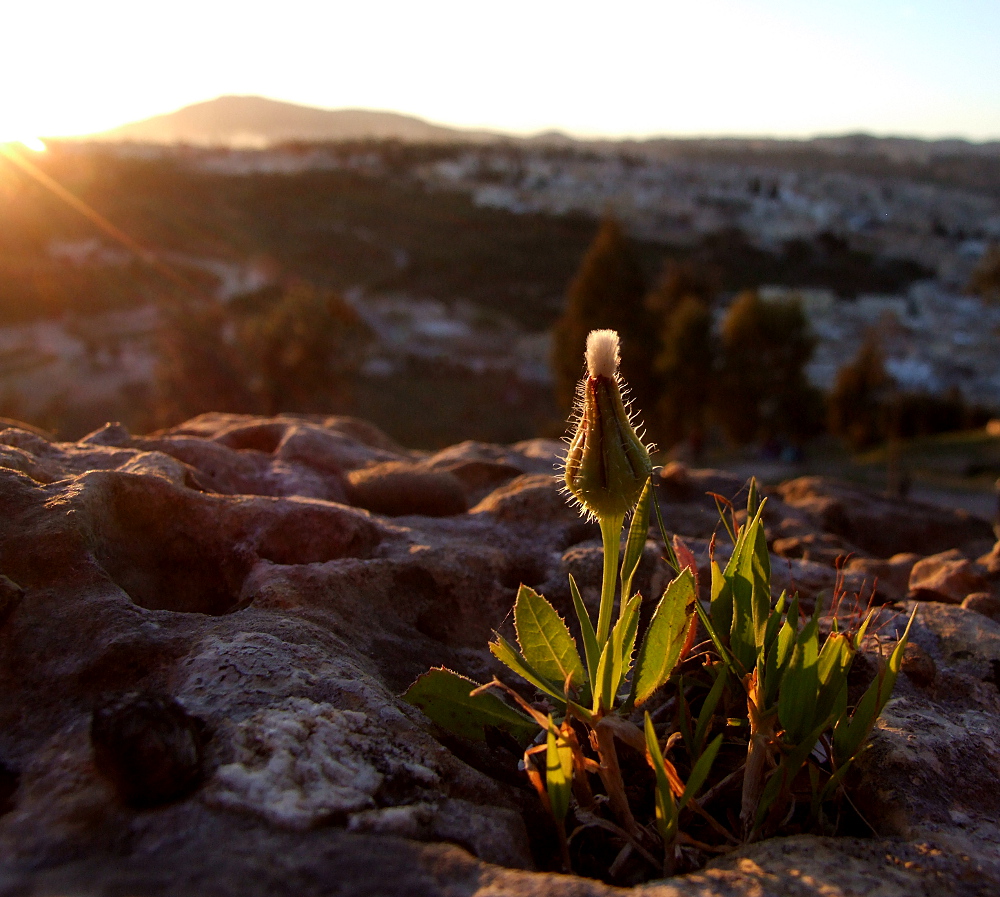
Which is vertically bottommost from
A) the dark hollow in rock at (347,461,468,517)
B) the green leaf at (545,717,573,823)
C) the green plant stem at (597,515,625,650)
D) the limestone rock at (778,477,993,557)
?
the limestone rock at (778,477,993,557)

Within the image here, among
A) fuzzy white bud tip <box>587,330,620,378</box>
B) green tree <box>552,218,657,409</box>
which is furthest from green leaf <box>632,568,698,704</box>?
green tree <box>552,218,657,409</box>

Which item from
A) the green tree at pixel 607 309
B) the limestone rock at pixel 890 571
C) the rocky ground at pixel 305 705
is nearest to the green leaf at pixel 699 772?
the rocky ground at pixel 305 705

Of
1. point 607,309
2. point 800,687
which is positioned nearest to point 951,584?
point 800,687

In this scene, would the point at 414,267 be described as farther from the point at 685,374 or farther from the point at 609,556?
the point at 609,556

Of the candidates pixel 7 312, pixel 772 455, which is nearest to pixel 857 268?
pixel 772 455

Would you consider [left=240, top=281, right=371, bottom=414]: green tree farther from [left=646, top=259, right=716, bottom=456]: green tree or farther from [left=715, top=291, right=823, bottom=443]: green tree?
[left=715, top=291, right=823, bottom=443]: green tree

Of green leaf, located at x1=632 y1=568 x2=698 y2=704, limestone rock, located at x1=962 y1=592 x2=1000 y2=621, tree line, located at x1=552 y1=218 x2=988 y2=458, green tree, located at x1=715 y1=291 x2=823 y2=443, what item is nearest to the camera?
green leaf, located at x1=632 y1=568 x2=698 y2=704

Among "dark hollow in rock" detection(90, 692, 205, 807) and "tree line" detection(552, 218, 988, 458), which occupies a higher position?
"dark hollow in rock" detection(90, 692, 205, 807)

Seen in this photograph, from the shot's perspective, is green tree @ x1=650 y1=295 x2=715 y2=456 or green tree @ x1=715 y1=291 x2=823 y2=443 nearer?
green tree @ x1=650 y1=295 x2=715 y2=456

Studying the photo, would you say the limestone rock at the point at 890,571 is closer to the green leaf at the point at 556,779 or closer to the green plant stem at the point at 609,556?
the green plant stem at the point at 609,556
